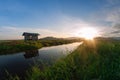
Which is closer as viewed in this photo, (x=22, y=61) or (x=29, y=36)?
(x=22, y=61)

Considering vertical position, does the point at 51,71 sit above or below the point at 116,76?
below

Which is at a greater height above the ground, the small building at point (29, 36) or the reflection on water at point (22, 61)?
the small building at point (29, 36)

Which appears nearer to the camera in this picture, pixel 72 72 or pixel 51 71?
pixel 72 72

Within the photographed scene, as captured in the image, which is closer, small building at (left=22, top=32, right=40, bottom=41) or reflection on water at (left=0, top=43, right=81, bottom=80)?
reflection on water at (left=0, top=43, right=81, bottom=80)

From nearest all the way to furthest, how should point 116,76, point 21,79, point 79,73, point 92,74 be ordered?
point 116,76, point 92,74, point 79,73, point 21,79

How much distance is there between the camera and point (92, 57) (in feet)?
40.6

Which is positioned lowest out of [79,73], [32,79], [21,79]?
[21,79]

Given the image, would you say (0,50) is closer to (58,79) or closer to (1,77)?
(1,77)

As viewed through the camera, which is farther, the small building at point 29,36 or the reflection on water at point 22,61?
the small building at point 29,36

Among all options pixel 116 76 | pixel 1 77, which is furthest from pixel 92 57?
pixel 1 77

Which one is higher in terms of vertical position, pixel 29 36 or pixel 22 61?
pixel 29 36

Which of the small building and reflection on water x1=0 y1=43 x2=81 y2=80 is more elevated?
the small building

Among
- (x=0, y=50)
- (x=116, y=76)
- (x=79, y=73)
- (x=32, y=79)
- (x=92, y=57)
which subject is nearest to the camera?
(x=116, y=76)

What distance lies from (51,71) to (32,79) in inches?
58.2
